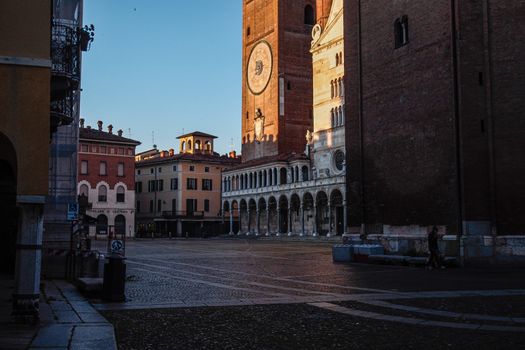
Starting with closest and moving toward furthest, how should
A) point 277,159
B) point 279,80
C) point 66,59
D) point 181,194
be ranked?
point 66,59
point 277,159
point 279,80
point 181,194

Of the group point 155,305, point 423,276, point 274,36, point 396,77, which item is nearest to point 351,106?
point 396,77

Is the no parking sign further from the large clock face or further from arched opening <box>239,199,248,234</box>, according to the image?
the large clock face

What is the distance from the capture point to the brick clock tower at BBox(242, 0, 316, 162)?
7838 cm

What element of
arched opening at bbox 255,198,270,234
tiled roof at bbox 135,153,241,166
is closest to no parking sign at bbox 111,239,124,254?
arched opening at bbox 255,198,270,234

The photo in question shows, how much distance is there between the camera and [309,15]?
83.3 meters

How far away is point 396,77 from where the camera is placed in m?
28.0

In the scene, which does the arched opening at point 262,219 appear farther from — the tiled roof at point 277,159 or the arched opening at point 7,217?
the arched opening at point 7,217

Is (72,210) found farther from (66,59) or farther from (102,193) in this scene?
(102,193)

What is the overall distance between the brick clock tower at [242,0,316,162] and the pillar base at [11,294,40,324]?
225 feet

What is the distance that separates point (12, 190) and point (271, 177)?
56946mm

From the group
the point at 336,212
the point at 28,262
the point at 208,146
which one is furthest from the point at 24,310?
the point at 208,146

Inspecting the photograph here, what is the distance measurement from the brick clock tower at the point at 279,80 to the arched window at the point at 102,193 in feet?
63.5

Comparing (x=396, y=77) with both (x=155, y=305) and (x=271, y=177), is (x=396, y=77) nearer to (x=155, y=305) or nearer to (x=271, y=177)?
(x=155, y=305)

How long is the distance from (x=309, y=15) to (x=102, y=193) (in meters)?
36.2
